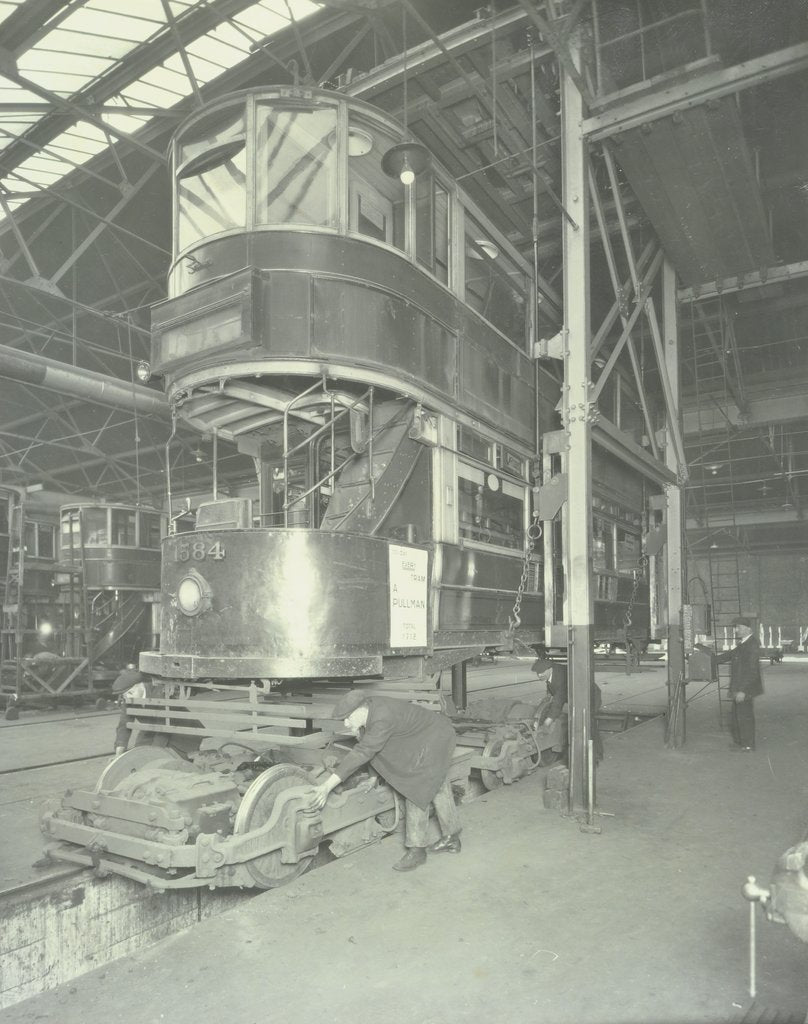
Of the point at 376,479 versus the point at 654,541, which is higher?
the point at 376,479

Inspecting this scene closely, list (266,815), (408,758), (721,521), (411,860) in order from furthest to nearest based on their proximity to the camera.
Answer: (721,521) < (408,758) < (266,815) < (411,860)

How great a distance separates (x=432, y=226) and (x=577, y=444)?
7.49ft

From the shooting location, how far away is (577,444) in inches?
252

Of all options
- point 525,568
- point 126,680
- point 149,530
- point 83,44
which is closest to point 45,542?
point 149,530

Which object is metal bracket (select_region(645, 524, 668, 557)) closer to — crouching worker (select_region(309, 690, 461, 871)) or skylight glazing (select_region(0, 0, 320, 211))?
crouching worker (select_region(309, 690, 461, 871))

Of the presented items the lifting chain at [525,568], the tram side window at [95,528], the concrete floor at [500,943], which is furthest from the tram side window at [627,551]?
the tram side window at [95,528]

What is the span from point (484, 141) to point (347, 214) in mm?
3497

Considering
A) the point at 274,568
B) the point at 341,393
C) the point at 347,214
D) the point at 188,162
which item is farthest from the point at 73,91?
the point at 274,568

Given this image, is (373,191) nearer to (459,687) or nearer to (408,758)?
(408,758)

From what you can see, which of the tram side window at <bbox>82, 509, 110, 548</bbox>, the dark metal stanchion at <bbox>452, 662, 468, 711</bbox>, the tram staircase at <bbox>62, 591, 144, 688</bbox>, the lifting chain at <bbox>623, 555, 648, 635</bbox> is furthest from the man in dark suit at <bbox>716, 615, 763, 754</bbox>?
the tram side window at <bbox>82, 509, 110, 548</bbox>

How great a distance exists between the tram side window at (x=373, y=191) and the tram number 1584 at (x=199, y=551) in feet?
8.65

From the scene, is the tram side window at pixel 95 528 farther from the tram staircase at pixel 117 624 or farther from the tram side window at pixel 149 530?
the tram staircase at pixel 117 624

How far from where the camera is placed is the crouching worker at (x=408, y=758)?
5.00 meters

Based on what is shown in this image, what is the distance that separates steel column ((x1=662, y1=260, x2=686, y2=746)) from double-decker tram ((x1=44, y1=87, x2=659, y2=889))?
3063 millimetres
